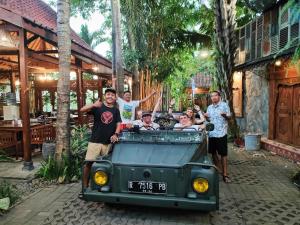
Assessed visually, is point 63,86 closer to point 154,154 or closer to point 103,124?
point 103,124

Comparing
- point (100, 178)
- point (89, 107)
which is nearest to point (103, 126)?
point (89, 107)

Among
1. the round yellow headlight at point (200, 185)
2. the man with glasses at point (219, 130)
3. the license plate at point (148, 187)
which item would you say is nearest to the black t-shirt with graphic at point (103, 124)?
the license plate at point (148, 187)

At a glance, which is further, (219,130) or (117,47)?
(117,47)

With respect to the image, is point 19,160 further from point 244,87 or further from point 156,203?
point 244,87

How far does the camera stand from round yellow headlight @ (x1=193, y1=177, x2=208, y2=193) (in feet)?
13.9

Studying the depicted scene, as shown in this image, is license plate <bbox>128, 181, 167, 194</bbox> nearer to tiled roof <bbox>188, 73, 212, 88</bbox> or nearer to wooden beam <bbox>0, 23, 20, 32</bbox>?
wooden beam <bbox>0, 23, 20, 32</bbox>

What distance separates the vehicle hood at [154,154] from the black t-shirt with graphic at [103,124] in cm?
69

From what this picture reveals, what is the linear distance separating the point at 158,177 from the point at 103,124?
5.91 feet

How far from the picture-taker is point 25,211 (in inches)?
198

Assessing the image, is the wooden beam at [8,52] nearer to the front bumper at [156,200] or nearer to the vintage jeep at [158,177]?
the vintage jeep at [158,177]

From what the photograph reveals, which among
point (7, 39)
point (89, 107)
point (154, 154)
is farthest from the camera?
point (7, 39)

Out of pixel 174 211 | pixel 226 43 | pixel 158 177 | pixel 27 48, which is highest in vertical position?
pixel 226 43

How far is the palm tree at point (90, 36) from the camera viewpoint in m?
29.6

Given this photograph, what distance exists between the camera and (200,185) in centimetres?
427
